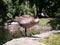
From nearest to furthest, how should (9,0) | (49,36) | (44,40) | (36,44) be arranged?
1. (36,44)
2. (44,40)
3. (49,36)
4. (9,0)

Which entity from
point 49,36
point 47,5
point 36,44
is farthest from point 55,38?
point 47,5

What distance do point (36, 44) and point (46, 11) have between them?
82.9ft

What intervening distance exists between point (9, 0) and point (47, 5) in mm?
5929

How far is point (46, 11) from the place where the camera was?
1351 inches

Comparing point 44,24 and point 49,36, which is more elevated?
point 49,36

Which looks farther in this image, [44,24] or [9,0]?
[9,0]

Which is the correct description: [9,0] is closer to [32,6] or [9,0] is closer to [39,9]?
[32,6]

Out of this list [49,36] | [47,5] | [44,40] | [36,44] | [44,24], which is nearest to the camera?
[36,44]

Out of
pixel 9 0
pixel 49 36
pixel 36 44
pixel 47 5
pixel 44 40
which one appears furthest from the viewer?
pixel 47 5

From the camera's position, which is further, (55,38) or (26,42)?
(55,38)

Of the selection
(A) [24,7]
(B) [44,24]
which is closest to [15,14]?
(A) [24,7]

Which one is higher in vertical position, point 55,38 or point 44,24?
point 55,38

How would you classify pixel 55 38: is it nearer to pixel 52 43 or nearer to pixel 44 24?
pixel 52 43

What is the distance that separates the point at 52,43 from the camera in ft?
31.6
